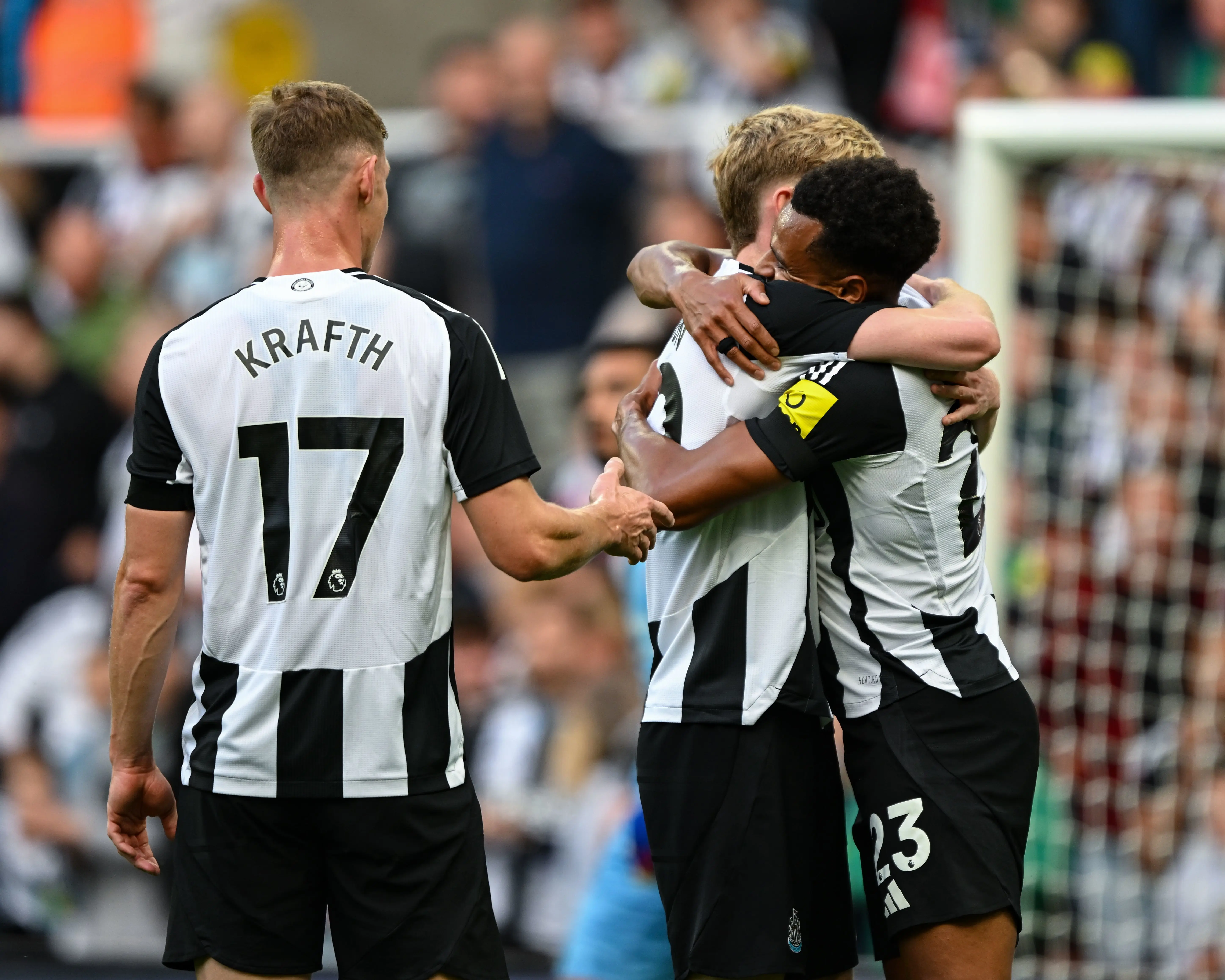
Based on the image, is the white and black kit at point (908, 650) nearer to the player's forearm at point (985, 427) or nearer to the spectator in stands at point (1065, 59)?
the player's forearm at point (985, 427)

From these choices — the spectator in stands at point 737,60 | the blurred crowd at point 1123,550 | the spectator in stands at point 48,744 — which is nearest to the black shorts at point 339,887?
the blurred crowd at point 1123,550

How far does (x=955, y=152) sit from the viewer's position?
6.93 metres

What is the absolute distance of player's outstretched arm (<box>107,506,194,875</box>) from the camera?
274 cm

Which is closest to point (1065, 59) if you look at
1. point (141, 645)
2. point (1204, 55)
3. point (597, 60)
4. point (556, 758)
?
point (1204, 55)

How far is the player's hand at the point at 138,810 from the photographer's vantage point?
280 centimetres

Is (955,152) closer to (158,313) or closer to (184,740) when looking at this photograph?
(158,313)

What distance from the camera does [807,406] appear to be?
8.63 feet

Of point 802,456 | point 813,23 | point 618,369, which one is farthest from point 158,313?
point 802,456

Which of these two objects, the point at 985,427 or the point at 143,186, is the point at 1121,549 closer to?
the point at 985,427

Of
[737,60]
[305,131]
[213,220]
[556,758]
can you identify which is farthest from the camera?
[213,220]

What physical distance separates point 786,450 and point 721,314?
283 millimetres

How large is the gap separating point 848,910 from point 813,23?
5.56m

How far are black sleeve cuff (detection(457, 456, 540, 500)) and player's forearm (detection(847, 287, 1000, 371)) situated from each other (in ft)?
2.04

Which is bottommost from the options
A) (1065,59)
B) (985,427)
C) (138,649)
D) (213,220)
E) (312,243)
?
(138,649)
